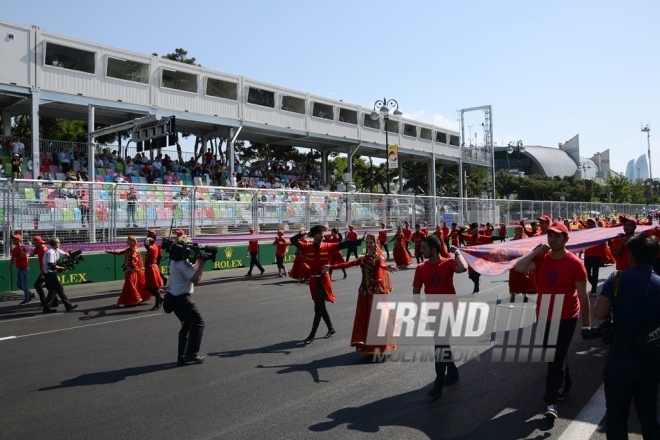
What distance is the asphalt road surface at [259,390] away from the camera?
201 inches

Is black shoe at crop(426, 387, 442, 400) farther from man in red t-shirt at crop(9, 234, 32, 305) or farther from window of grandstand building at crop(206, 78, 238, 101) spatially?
window of grandstand building at crop(206, 78, 238, 101)

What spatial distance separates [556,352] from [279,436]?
275cm

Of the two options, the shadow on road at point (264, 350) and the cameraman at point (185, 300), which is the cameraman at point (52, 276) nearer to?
the cameraman at point (185, 300)

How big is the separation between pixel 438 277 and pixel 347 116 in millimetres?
31712

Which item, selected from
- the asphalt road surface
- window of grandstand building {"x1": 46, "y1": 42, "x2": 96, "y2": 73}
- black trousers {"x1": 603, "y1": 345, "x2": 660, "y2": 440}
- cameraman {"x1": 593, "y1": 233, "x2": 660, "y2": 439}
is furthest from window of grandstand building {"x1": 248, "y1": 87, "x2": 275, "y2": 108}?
black trousers {"x1": 603, "y1": 345, "x2": 660, "y2": 440}

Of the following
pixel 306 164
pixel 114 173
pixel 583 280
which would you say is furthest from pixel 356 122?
pixel 583 280

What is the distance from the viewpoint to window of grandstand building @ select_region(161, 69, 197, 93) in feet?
87.7

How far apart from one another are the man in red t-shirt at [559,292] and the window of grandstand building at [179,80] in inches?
957

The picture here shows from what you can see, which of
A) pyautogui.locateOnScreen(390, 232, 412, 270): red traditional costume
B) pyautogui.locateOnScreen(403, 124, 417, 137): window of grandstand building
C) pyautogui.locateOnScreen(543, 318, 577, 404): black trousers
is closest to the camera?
pyautogui.locateOnScreen(543, 318, 577, 404): black trousers

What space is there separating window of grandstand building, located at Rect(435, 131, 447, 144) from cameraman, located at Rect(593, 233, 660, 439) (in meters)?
43.1

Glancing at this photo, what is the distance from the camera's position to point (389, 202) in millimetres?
28125

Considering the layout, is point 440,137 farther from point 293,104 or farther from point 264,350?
point 264,350

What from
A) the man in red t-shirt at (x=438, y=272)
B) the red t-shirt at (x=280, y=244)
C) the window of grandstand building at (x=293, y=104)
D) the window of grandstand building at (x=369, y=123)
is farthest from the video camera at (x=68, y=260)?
the window of grandstand building at (x=369, y=123)

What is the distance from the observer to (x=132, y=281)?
42.7 ft
